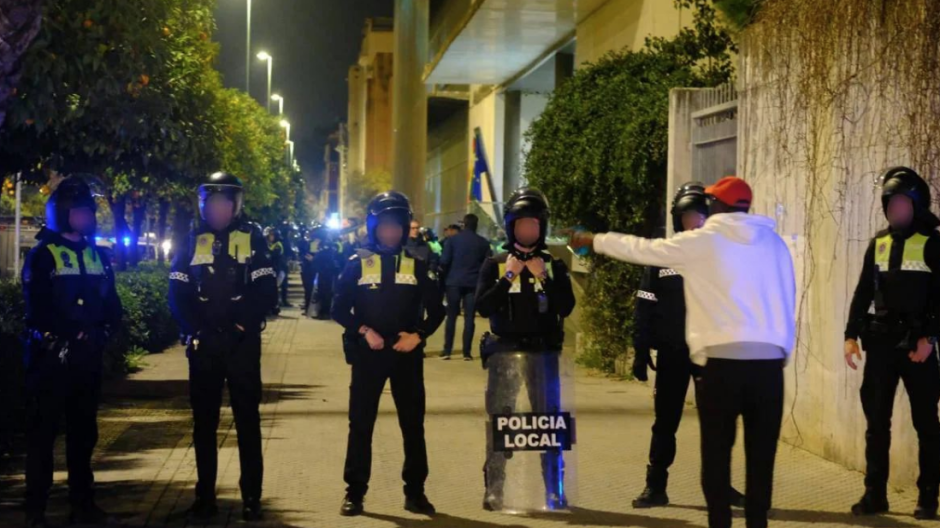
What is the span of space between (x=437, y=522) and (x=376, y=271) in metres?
1.50

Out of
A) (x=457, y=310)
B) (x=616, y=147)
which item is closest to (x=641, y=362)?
(x=616, y=147)

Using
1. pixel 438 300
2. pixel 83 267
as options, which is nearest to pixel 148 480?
pixel 83 267

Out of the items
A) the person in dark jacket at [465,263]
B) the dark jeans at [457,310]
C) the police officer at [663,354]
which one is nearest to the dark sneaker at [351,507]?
the police officer at [663,354]

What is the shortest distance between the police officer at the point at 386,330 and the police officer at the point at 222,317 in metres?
0.51

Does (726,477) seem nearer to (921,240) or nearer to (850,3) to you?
(921,240)

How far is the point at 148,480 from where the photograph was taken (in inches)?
338

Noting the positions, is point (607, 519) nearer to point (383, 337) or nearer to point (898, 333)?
point (383, 337)

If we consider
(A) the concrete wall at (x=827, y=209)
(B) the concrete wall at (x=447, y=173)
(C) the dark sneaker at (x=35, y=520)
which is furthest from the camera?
(B) the concrete wall at (x=447, y=173)

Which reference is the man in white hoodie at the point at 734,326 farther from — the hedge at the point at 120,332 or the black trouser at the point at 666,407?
the hedge at the point at 120,332

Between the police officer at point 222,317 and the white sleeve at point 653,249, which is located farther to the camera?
the police officer at point 222,317

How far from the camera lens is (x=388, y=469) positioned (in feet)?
29.9

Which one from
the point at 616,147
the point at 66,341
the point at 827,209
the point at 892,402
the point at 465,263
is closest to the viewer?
the point at 66,341

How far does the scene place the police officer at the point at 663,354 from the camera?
7723 millimetres

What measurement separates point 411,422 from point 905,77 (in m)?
3.85
